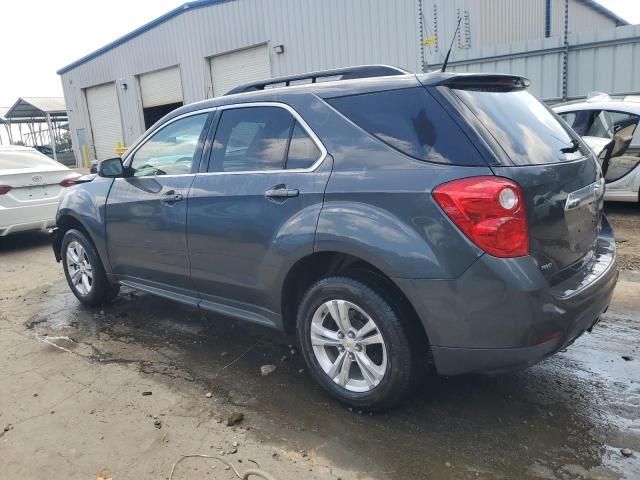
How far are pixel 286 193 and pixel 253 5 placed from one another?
1588 cm

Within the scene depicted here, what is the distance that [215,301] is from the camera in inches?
147

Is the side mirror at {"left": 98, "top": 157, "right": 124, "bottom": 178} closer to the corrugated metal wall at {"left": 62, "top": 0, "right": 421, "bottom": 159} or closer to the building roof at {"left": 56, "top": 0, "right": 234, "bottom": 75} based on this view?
the corrugated metal wall at {"left": 62, "top": 0, "right": 421, "bottom": 159}

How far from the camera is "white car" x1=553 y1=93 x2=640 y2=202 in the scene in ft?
21.9

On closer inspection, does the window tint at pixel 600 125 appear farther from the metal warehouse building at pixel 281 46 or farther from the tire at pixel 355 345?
the tire at pixel 355 345

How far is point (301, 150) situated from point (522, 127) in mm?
1216

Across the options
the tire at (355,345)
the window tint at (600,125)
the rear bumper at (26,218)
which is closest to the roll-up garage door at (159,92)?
the rear bumper at (26,218)

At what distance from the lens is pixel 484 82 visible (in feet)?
9.47

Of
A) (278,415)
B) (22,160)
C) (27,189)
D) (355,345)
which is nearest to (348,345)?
(355,345)

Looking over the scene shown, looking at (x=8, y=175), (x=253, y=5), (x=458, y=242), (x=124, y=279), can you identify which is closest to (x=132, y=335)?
(x=124, y=279)

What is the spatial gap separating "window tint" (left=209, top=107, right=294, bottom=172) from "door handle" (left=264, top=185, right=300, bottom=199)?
157mm

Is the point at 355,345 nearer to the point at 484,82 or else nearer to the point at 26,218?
the point at 484,82

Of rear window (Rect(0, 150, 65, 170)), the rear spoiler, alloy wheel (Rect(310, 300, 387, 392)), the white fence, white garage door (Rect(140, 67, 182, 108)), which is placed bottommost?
alloy wheel (Rect(310, 300, 387, 392))

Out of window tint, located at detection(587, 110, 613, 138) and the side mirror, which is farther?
window tint, located at detection(587, 110, 613, 138)

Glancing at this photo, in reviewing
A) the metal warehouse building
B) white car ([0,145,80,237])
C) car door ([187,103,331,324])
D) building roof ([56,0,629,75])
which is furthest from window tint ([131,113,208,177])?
building roof ([56,0,629,75])
